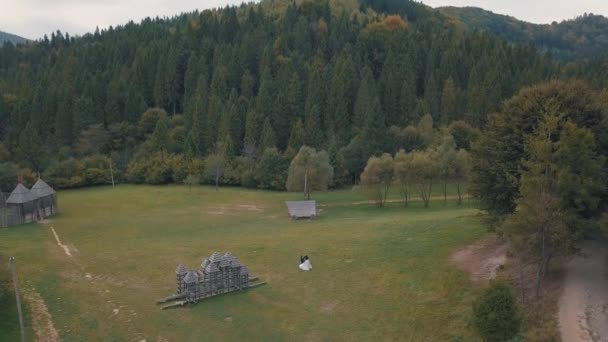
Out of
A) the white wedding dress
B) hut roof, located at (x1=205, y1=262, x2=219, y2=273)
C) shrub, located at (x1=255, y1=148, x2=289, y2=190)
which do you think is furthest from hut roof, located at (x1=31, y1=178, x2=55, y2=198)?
the white wedding dress

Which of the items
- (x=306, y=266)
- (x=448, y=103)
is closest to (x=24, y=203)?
(x=306, y=266)

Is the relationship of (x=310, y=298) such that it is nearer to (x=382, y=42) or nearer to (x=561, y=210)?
(x=561, y=210)

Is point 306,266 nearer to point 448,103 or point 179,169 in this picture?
point 179,169

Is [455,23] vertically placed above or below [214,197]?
above

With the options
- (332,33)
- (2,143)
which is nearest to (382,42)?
(332,33)

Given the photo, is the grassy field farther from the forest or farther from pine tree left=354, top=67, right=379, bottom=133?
pine tree left=354, top=67, right=379, bottom=133

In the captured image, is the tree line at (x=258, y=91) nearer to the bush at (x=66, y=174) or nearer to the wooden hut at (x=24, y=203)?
the bush at (x=66, y=174)
